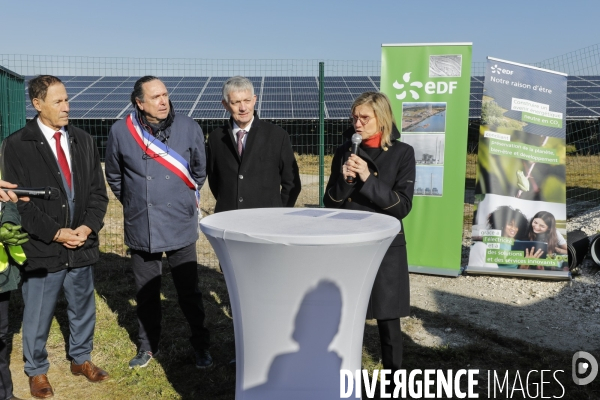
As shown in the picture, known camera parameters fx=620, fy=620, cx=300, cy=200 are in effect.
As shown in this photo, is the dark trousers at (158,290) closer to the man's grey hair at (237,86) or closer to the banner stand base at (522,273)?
the man's grey hair at (237,86)

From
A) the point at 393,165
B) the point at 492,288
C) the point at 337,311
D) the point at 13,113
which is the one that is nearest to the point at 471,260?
the point at 492,288

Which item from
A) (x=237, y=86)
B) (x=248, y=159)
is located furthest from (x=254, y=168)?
(x=237, y=86)

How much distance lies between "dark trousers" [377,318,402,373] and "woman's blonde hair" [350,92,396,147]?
0.95 meters

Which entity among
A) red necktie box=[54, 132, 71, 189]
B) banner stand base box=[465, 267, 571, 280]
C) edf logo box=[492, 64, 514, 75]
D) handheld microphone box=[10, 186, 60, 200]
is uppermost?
edf logo box=[492, 64, 514, 75]

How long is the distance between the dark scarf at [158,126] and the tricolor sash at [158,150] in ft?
0.09

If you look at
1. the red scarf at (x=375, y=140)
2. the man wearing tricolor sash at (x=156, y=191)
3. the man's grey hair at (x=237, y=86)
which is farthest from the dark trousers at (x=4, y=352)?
the red scarf at (x=375, y=140)

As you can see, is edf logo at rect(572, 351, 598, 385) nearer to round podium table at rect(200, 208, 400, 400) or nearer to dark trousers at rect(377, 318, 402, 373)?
dark trousers at rect(377, 318, 402, 373)

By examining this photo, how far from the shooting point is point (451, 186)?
665 cm

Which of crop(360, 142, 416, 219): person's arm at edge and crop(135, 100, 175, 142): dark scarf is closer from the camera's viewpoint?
crop(360, 142, 416, 219): person's arm at edge

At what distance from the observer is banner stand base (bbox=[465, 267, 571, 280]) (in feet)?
21.3

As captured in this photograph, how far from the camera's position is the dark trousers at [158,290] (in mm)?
4023

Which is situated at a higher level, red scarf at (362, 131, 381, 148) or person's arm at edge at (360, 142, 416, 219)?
red scarf at (362, 131, 381, 148)

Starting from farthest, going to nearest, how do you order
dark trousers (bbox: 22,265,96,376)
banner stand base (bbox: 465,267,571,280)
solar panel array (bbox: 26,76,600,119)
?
solar panel array (bbox: 26,76,600,119)
banner stand base (bbox: 465,267,571,280)
dark trousers (bbox: 22,265,96,376)

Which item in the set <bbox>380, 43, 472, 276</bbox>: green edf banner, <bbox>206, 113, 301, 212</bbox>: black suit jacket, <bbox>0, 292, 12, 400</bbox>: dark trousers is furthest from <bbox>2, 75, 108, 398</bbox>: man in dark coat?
<bbox>380, 43, 472, 276</bbox>: green edf banner
